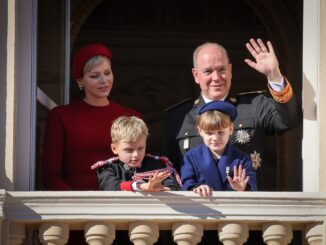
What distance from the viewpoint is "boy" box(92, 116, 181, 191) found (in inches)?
379

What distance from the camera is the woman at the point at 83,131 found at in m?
9.98

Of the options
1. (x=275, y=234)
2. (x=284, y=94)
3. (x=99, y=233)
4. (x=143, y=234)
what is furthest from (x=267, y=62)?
(x=99, y=233)

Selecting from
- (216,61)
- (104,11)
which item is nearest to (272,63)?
(216,61)

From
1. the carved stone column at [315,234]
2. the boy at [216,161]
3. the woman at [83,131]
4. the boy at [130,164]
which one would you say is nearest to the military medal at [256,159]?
the boy at [216,161]

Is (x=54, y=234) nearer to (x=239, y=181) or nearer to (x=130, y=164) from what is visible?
(x=130, y=164)

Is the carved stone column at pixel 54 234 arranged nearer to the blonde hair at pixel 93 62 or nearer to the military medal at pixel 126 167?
the military medal at pixel 126 167

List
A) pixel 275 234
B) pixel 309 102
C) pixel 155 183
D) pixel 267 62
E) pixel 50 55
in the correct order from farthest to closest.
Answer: pixel 50 55 → pixel 267 62 → pixel 309 102 → pixel 275 234 → pixel 155 183

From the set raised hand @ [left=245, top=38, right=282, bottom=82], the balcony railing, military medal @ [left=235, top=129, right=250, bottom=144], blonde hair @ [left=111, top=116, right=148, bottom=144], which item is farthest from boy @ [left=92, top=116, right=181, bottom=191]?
raised hand @ [left=245, top=38, right=282, bottom=82]

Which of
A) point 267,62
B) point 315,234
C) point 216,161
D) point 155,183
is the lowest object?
point 315,234

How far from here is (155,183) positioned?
943 cm

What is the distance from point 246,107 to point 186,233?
0.93 meters

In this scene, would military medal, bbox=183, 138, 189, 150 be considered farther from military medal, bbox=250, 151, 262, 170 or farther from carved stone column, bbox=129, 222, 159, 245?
carved stone column, bbox=129, 222, 159, 245

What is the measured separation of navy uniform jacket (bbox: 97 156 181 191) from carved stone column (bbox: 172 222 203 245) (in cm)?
21

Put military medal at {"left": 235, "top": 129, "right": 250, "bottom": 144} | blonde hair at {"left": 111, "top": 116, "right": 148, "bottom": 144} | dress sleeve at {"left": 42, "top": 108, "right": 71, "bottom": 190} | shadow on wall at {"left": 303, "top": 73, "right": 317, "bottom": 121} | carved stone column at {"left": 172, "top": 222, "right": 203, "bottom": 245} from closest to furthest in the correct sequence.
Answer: carved stone column at {"left": 172, "top": 222, "right": 203, "bottom": 245} < blonde hair at {"left": 111, "top": 116, "right": 148, "bottom": 144} < shadow on wall at {"left": 303, "top": 73, "right": 317, "bottom": 121} < dress sleeve at {"left": 42, "top": 108, "right": 71, "bottom": 190} < military medal at {"left": 235, "top": 129, "right": 250, "bottom": 144}
